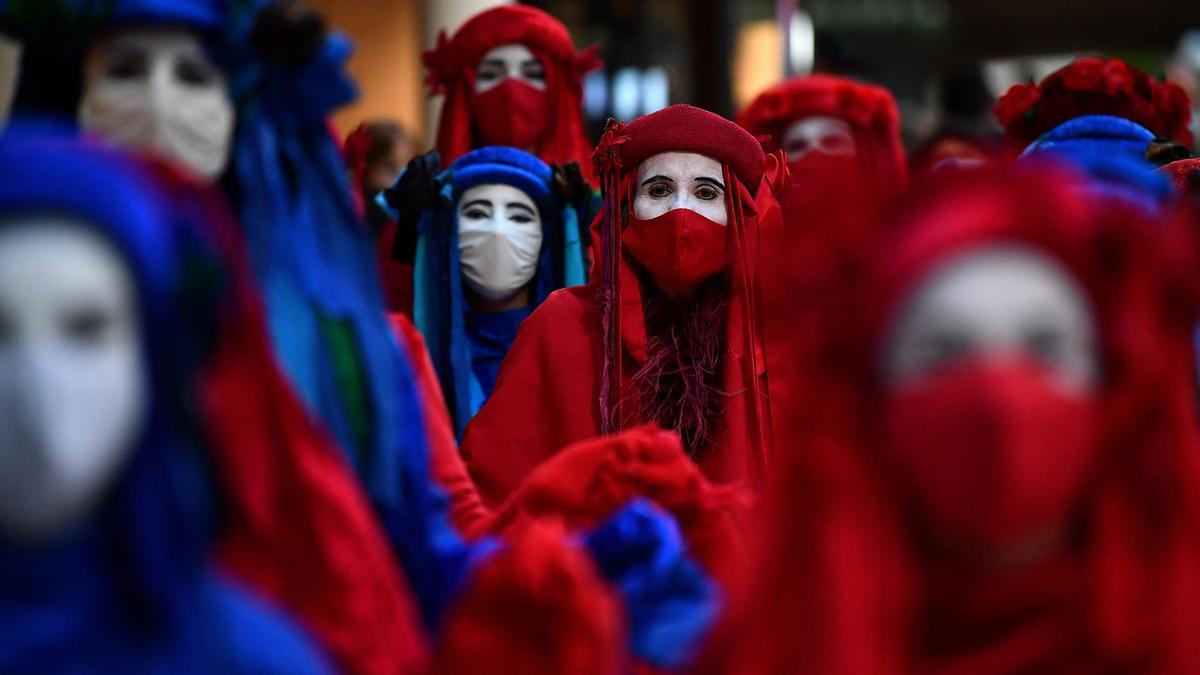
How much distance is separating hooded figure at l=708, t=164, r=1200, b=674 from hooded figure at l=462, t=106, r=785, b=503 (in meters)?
1.68

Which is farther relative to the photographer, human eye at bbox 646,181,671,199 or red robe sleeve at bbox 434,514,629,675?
human eye at bbox 646,181,671,199

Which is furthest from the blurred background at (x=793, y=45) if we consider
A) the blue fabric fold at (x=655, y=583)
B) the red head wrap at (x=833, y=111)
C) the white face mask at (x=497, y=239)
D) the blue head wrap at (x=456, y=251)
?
the blue fabric fold at (x=655, y=583)

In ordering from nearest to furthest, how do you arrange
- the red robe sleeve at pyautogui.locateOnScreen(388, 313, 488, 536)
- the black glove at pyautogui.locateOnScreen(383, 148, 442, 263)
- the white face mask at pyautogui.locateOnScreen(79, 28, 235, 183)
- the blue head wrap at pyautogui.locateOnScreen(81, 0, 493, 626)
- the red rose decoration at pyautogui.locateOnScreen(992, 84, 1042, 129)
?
the blue head wrap at pyautogui.locateOnScreen(81, 0, 493, 626) → the white face mask at pyautogui.locateOnScreen(79, 28, 235, 183) → the red robe sleeve at pyautogui.locateOnScreen(388, 313, 488, 536) → the red rose decoration at pyautogui.locateOnScreen(992, 84, 1042, 129) → the black glove at pyautogui.locateOnScreen(383, 148, 442, 263)

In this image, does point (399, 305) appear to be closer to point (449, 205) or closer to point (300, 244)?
point (449, 205)

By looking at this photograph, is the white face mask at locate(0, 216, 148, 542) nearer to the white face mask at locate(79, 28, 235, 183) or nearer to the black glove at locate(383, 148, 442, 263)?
the white face mask at locate(79, 28, 235, 183)

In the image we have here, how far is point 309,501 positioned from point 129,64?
0.89 meters

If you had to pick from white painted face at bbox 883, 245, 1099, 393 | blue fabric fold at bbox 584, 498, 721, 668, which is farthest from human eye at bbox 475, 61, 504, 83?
white painted face at bbox 883, 245, 1099, 393

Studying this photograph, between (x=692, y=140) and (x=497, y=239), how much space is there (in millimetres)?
788

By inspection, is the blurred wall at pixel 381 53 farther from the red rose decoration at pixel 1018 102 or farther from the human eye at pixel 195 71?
the human eye at pixel 195 71

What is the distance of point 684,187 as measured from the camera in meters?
3.87

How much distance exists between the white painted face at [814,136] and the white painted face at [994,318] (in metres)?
3.69

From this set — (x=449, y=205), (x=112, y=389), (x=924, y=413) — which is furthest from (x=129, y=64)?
(x=449, y=205)

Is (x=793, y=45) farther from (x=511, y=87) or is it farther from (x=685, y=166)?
(x=685, y=166)

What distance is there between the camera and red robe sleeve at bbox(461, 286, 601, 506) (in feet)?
12.1
